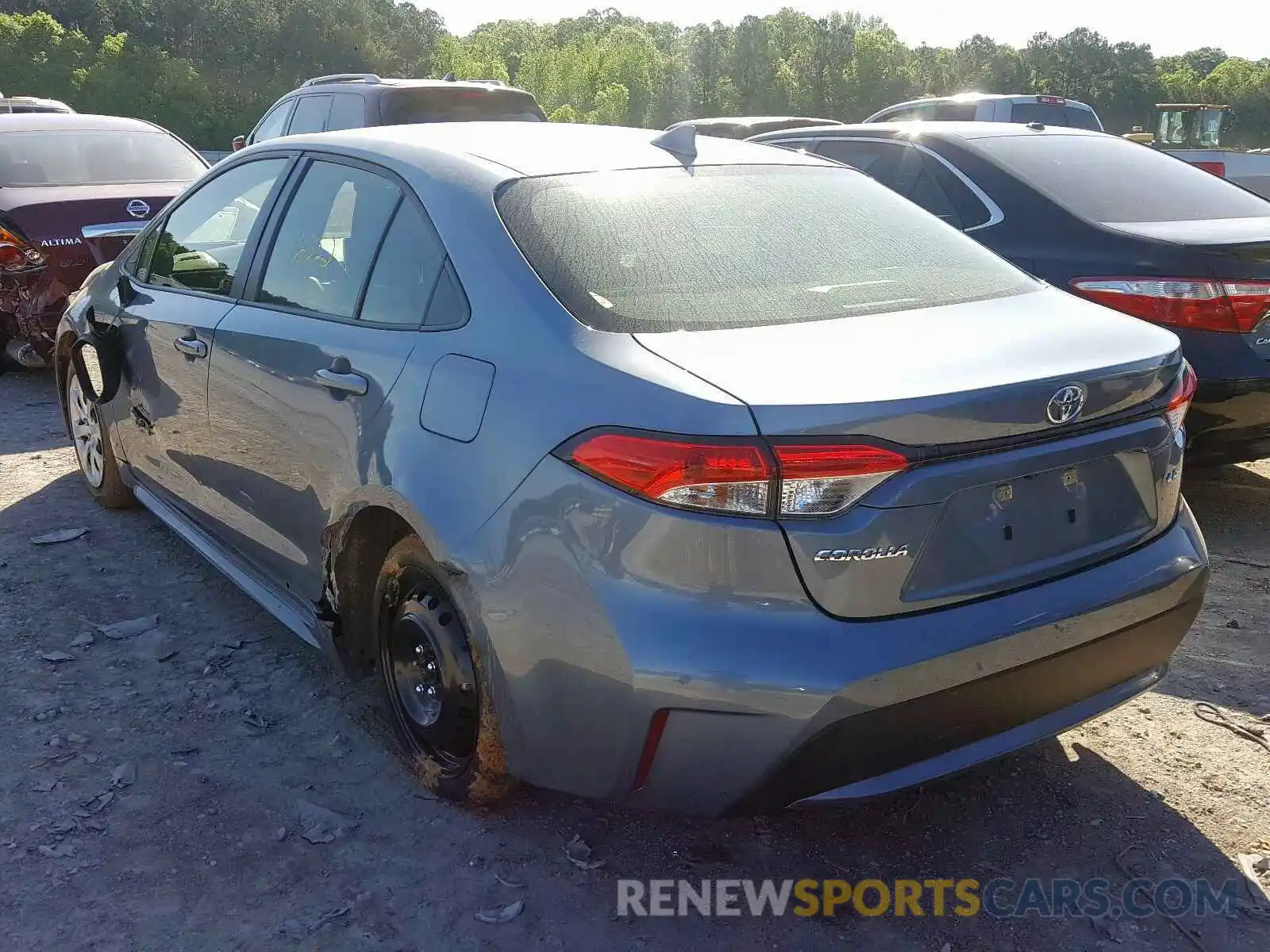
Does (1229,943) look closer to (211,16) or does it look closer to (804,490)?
(804,490)

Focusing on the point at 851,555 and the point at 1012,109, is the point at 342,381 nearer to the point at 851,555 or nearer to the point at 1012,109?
the point at 851,555

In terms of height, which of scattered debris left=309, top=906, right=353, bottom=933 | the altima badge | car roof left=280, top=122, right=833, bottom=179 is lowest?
scattered debris left=309, top=906, right=353, bottom=933

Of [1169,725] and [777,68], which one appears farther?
[777,68]

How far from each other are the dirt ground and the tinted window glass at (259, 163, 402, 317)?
1207 millimetres

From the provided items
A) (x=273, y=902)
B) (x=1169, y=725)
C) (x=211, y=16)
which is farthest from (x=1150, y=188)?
(x=211, y=16)

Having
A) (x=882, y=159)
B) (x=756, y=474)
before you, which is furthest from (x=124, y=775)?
(x=882, y=159)

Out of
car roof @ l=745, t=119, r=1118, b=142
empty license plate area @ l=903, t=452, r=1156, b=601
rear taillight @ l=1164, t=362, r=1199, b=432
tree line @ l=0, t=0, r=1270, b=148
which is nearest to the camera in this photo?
empty license plate area @ l=903, t=452, r=1156, b=601

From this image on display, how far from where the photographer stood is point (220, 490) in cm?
373

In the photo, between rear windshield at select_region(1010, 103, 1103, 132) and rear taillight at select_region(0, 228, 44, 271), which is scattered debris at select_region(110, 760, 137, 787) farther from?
rear windshield at select_region(1010, 103, 1103, 132)

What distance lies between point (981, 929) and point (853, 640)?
2.63ft

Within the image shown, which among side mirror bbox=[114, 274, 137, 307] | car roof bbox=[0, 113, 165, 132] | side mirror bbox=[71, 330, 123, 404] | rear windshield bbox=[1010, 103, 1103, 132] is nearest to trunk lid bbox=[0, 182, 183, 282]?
car roof bbox=[0, 113, 165, 132]

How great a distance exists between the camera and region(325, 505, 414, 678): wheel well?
2.95m

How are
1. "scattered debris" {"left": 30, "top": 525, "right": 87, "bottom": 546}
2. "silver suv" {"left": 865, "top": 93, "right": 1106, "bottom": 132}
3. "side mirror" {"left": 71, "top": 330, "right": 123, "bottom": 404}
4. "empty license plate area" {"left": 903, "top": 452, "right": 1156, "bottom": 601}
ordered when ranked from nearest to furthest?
"empty license plate area" {"left": 903, "top": 452, "right": 1156, "bottom": 601}, "side mirror" {"left": 71, "top": 330, "right": 123, "bottom": 404}, "scattered debris" {"left": 30, "top": 525, "right": 87, "bottom": 546}, "silver suv" {"left": 865, "top": 93, "right": 1106, "bottom": 132}

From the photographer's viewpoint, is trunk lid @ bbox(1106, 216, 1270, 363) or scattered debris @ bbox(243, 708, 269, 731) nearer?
scattered debris @ bbox(243, 708, 269, 731)
